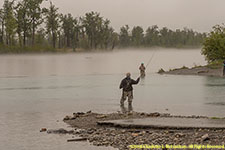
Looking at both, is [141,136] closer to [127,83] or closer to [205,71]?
[127,83]

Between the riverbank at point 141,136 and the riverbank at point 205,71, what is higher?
the riverbank at point 141,136

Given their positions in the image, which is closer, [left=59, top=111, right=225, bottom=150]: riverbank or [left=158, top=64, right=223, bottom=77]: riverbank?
[left=59, top=111, right=225, bottom=150]: riverbank

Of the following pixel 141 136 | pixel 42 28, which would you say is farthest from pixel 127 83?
pixel 42 28

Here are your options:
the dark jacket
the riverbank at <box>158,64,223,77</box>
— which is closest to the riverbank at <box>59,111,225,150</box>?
the dark jacket

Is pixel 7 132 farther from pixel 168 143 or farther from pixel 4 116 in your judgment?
pixel 168 143

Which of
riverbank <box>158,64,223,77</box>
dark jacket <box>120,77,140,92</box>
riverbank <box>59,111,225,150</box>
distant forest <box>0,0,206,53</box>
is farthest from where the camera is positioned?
distant forest <box>0,0,206,53</box>

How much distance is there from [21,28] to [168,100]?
106 m

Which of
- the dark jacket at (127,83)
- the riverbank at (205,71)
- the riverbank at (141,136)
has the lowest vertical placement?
the riverbank at (205,71)

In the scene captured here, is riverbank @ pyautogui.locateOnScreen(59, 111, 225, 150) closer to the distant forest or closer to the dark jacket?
the dark jacket

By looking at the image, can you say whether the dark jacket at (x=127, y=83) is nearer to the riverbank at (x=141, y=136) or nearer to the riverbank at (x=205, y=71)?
the riverbank at (x=141, y=136)

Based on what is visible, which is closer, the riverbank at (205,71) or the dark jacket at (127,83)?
the dark jacket at (127,83)

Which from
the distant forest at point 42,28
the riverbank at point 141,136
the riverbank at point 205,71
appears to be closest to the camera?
the riverbank at point 141,136

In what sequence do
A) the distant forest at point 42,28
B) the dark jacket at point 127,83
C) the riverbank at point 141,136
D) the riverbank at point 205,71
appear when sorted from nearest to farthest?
1. the riverbank at point 141,136
2. the dark jacket at point 127,83
3. the riverbank at point 205,71
4. the distant forest at point 42,28

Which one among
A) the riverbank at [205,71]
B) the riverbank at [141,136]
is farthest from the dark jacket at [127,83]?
the riverbank at [205,71]
